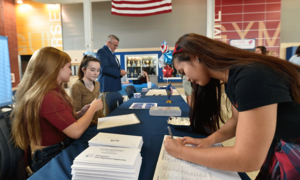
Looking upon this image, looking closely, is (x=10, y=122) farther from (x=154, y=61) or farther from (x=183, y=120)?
(x=154, y=61)

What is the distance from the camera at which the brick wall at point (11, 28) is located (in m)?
7.15

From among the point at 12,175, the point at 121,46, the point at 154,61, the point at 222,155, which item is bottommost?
the point at 12,175

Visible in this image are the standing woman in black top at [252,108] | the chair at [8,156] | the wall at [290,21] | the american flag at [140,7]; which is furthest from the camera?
the wall at [290,21]

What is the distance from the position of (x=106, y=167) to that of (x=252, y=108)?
1.79 feet

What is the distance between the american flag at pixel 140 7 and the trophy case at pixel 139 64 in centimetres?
228

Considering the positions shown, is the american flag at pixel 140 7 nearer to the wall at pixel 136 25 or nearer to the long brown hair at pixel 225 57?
the wall at pixel 136 25

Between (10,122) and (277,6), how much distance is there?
29.2 ft

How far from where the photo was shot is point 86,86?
2.20 metres

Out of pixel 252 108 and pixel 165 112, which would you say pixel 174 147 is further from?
pixel 165 112

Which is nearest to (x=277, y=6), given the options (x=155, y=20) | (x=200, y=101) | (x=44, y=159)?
(x=155, y=20)

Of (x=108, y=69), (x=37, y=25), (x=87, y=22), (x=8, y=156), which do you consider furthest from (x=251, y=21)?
(x=37, y=25)

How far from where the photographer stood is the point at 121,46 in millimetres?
7371

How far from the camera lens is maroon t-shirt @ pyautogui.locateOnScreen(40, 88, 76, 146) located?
3.38 feet

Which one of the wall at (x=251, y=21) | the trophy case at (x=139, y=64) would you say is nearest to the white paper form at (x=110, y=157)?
the trophy case at (x=139, y=64)
